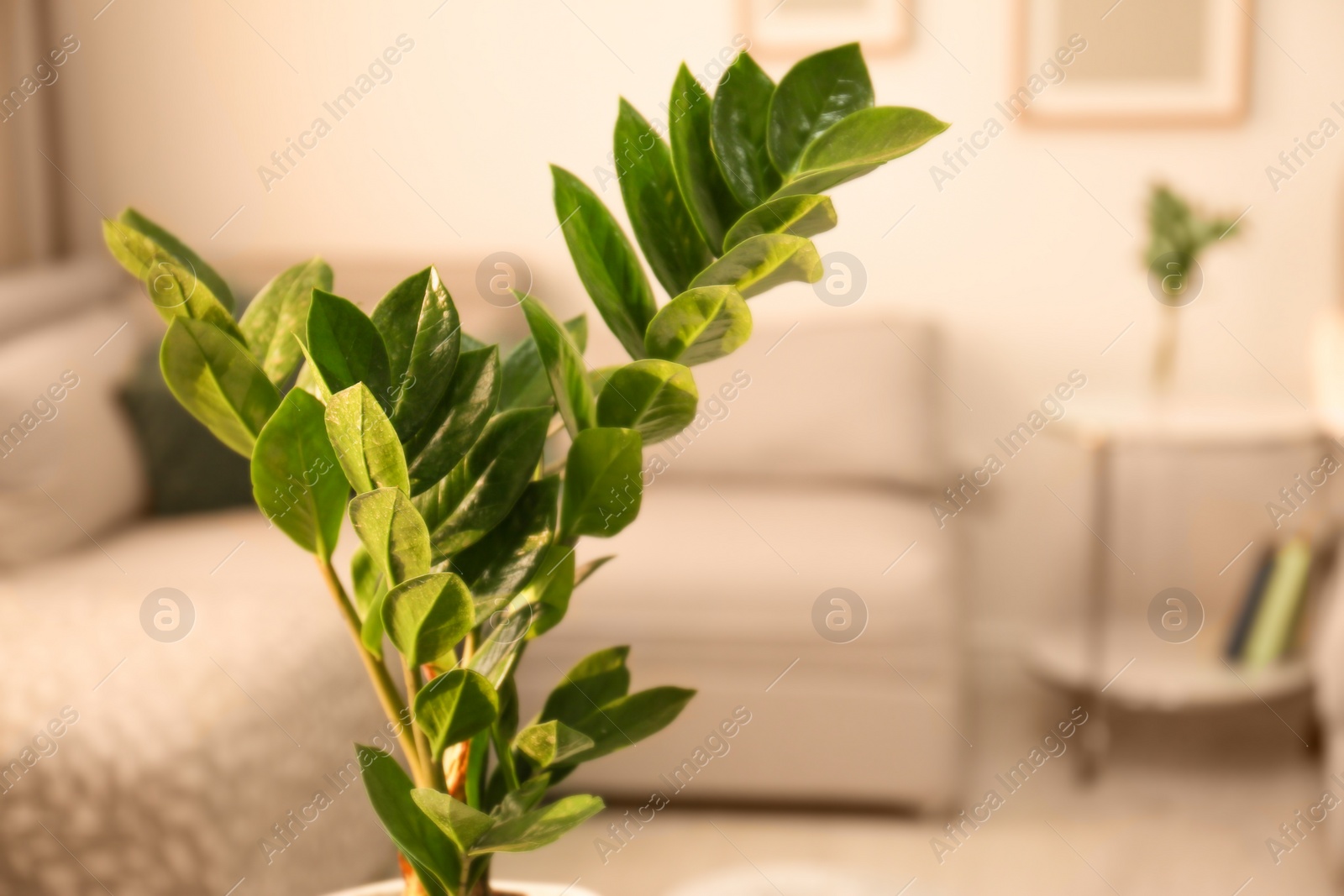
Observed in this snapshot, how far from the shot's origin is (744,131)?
556 mm

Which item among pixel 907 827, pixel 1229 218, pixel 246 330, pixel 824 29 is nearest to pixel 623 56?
pixel 824 29

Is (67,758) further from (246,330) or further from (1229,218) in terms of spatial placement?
(1229,218)

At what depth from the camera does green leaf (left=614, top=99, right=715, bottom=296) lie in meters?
0.56

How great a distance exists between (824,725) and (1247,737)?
1008 millimetres

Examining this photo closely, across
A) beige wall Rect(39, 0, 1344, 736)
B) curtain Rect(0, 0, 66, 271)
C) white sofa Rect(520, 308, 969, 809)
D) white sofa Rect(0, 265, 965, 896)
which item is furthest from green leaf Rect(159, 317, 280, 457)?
curtain Rect(0, 0, 66, 271)

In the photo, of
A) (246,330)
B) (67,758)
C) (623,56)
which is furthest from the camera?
(623,56)

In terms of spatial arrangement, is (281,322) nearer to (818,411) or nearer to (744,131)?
(744,131)

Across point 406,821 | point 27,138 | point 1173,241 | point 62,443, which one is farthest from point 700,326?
point 27,138

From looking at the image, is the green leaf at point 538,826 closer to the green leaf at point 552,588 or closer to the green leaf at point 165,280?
the green leaf at point 552,588

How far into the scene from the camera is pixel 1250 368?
8.66 ft

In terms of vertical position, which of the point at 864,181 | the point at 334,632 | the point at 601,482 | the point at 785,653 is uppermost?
the point at 601,482

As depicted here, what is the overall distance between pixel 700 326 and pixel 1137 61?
2372 millimetres

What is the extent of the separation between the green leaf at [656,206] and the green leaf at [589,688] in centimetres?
19

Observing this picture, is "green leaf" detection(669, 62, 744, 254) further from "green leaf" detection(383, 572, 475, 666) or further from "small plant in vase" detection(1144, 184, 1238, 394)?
"small plant in vase" detection(1144, 184, 1238, 394)
